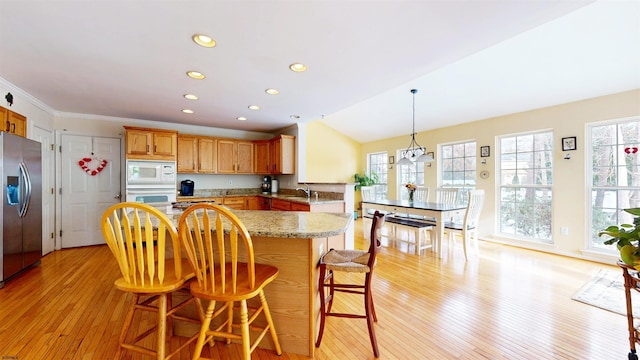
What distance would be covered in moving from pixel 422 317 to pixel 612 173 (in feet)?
11.8

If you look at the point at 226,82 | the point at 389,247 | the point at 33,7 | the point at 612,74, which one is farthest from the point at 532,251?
the point at 33,7

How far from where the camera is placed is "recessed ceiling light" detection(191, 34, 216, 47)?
1897mm

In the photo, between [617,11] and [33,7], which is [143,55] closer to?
[33,7]

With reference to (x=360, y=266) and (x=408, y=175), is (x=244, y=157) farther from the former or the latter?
(x=360, y=266)

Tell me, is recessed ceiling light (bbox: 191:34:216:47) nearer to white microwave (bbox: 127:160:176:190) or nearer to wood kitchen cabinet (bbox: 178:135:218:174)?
white microwave (bbox: 127:160:176:190)

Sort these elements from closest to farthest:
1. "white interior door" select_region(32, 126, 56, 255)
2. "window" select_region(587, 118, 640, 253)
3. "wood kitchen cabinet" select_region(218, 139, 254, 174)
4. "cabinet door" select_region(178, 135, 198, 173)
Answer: "window" select_region(587, 118, 640, 253) < "white interior door" select_region(32, 126, 56, 255) < "cabinet door" select_region(178, 135, 198, 173) < "wood kitchen cabinet" select_region(218, 139, 254, 174)

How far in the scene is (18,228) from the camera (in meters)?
2.83

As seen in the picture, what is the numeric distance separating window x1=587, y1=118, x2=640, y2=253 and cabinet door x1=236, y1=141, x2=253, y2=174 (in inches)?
220

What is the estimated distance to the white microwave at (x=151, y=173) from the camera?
405cm

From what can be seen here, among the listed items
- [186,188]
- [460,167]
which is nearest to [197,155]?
[186,188]

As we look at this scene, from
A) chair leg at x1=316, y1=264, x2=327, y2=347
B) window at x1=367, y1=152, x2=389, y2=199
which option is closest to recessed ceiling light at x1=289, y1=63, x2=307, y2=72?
chair leg at x1=316, y1=264, x2=327, y2=347

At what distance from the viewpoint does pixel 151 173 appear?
165 inches

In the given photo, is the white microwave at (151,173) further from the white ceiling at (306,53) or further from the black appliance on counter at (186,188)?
the white ceiling at (306,53)

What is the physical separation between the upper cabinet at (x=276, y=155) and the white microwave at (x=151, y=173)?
1612 millimetres
